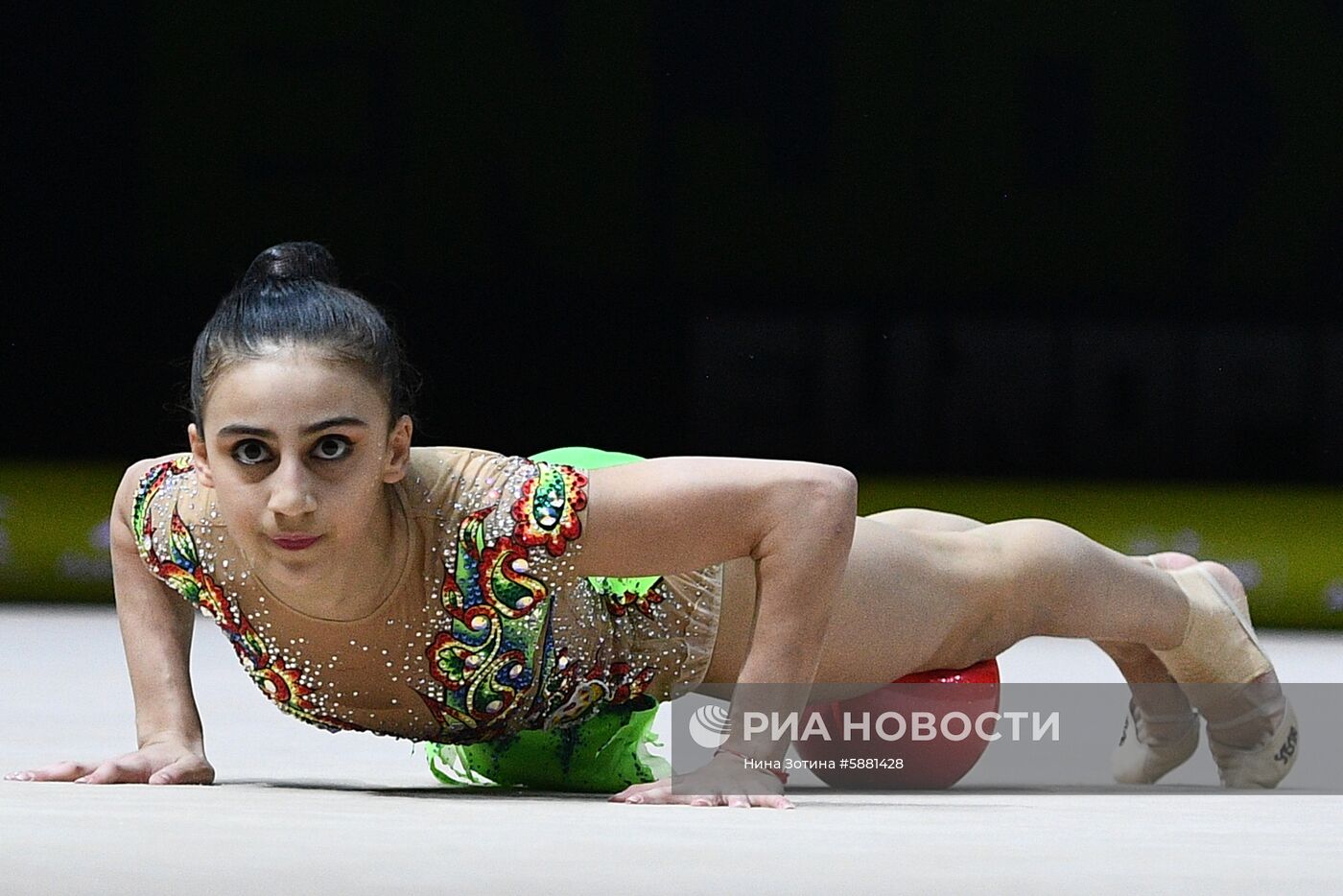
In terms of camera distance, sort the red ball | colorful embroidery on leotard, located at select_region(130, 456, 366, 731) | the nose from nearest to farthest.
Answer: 1. the nose
2. colorful embroidery on leotard, located at select_region(130, 456, 366, 731)
3. the red ball

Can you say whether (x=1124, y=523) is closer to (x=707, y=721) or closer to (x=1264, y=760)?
(x=1264, y=760)

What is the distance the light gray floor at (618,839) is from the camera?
1.41 metres

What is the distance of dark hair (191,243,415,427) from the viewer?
2.05 metres

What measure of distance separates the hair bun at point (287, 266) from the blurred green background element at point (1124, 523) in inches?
154

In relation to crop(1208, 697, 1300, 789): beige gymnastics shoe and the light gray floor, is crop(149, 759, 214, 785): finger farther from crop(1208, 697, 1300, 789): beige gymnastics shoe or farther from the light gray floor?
crop(1208, 697, 1300, 789): beige gymnastics shoe

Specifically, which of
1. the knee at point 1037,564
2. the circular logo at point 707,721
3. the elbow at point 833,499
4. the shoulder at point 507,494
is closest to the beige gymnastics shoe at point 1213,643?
the knee at point 1037,564

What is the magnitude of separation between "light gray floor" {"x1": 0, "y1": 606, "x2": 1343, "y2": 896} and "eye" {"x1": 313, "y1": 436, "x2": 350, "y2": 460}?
32 centimetres

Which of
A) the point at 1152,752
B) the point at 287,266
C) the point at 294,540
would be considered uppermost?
the point at 287,266

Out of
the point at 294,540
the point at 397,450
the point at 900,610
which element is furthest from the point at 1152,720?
the point at 294,540

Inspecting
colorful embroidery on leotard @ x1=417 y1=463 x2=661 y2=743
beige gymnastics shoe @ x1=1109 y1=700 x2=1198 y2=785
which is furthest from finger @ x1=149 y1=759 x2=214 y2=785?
beige gymnastics shoe @ x1=1109 y1=700 x2=1198 y2=785

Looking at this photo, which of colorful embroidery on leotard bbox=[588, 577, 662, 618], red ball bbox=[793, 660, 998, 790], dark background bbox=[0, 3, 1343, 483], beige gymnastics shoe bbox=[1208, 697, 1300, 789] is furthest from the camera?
dark background bbox=[0, 3, 1343, 483]

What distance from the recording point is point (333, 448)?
2039 mm

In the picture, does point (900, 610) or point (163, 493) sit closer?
point (163, 493)

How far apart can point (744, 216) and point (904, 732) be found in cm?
361
